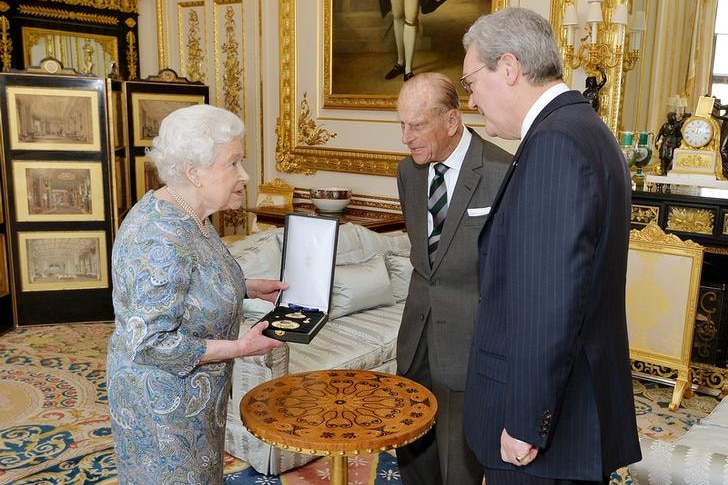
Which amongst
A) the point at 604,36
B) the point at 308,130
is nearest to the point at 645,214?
the point at 604,36

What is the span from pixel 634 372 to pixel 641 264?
0.78 metres

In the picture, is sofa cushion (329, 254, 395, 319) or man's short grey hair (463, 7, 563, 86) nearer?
man's short grey hair (463, 7, 563, 86)

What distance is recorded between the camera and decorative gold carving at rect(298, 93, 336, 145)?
6441mm

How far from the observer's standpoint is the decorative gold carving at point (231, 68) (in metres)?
7.11

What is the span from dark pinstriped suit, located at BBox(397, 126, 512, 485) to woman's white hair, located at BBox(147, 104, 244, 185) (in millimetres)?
794

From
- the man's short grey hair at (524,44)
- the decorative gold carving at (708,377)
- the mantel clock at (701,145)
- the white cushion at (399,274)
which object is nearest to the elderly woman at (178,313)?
the man's short grey hair at (524,44)

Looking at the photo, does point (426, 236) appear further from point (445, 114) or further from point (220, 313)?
point (220, 313)

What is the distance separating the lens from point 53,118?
532cm

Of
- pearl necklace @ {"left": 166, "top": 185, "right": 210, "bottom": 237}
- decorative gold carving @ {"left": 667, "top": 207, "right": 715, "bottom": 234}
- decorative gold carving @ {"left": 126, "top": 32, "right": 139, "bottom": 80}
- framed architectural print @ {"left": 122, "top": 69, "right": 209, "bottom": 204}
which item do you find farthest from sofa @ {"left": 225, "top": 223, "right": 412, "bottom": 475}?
decorative gold carving @ {"left": 126, "top": 32, "right": 139, "bottom": 80}

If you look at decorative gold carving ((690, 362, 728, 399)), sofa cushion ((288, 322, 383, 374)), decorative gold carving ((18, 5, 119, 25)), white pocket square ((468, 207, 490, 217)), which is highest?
decorative gold carving ((18, 5, 119, 25))

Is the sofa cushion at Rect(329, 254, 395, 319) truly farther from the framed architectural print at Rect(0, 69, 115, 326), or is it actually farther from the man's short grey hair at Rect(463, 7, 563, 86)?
the man's short grey hair at Rect(463, 7, 563, 86)

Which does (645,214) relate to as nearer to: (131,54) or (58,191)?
(58,191)

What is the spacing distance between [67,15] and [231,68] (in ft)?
6.18

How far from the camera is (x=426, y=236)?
7.54 feet
